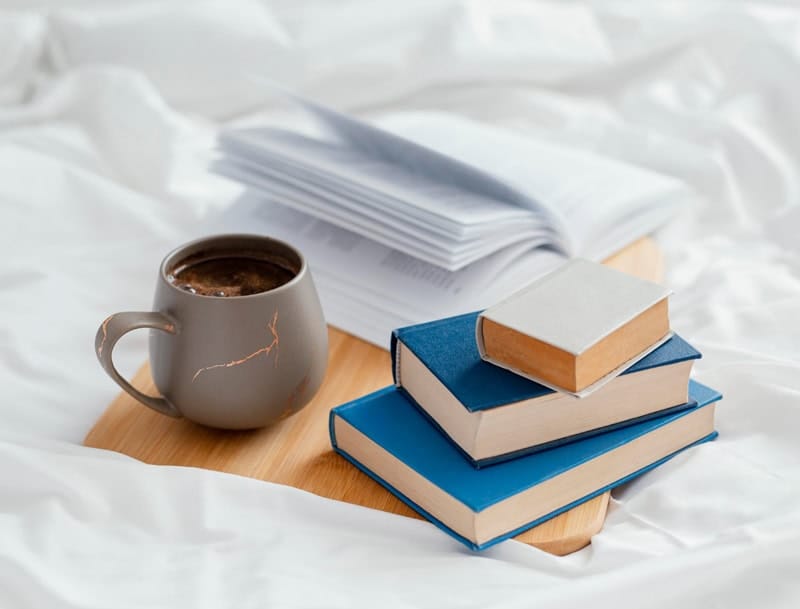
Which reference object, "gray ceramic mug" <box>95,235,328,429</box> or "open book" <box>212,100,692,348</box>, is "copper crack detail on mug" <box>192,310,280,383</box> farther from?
"open book" <box>212,100,692,348</box>

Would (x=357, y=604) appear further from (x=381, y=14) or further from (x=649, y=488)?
(x=381, y=14)

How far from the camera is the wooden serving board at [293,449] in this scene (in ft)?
2.11

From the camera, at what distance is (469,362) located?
0.64 m

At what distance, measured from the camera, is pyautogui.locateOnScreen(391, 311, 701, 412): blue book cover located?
61 centimetres

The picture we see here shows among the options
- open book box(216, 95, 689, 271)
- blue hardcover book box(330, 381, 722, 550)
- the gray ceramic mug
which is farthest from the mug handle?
open book box(216, 95, 689, 271)

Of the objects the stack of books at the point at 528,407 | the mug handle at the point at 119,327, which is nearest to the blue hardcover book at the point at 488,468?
the stack of books at the point at 528,407

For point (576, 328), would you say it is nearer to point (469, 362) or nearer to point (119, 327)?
point (469, 362)

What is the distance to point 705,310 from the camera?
2.95 ft

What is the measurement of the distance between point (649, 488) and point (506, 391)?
135mm

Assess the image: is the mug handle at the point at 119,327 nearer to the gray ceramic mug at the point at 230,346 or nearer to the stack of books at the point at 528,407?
the gray ceramic mug at the point at 230,346

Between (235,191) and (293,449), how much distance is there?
53cm

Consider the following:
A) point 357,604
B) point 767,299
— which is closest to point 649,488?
point 357,604

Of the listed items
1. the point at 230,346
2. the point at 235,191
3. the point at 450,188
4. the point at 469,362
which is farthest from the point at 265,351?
the point at 235,191

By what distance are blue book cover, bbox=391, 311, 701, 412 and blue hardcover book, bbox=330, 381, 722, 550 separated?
4 centimetres
